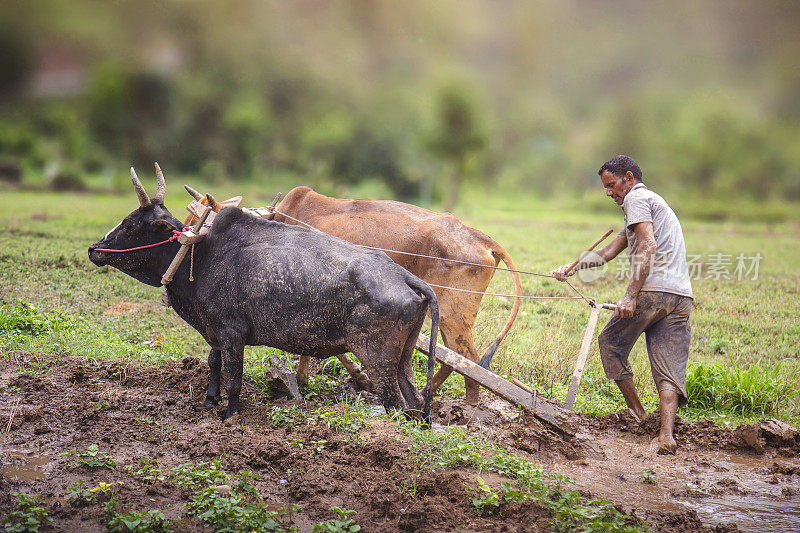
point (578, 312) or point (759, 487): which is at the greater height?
point (578, 312)

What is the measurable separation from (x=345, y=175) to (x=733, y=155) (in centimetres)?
790

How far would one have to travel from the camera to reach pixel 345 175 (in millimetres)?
14062

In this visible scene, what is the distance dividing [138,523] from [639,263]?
3543mm

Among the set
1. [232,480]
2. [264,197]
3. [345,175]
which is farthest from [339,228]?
[345,175]

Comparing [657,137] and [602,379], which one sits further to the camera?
[657,137]

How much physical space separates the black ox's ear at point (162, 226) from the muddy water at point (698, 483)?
3.14 meters

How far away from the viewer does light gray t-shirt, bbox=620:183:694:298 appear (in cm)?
477

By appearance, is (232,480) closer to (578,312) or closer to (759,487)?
(759,487)

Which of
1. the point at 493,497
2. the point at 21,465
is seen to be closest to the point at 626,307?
the point at 493,497

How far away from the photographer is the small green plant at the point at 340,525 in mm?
3121

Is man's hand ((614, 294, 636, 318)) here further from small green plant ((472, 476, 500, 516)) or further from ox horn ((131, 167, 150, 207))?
ox horn ((131, 167, 150, 207))

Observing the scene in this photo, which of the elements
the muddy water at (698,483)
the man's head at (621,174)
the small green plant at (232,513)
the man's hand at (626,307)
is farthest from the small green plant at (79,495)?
the man's head at (621,174)

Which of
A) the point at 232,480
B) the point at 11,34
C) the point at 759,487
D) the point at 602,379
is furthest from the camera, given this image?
the point at 11,34

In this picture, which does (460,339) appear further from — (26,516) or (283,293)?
(26,516)
